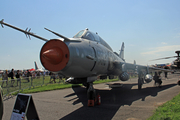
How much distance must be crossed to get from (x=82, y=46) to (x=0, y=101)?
133 inches

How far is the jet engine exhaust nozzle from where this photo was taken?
4227mm

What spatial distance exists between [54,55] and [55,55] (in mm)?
31

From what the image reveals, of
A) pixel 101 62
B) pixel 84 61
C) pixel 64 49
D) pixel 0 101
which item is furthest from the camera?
pixel 101 62

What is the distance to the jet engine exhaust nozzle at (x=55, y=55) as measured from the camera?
13.9 feet

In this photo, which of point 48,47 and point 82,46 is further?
point 82,46

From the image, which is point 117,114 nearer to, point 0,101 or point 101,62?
point 101,62

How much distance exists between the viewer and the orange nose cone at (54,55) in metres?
4.13

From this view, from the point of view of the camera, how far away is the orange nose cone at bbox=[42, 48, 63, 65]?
13.5ft

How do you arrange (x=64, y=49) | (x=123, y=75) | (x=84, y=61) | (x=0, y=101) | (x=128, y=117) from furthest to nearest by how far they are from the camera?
1. (x=123, y=75)
2. (x=84, y=61)
3. (x=128, y=117)
4. (x=64, y=49)
5. (x=0, y=101)

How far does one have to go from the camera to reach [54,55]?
417cm

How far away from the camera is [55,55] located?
4.19m

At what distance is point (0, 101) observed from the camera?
2.52 metres

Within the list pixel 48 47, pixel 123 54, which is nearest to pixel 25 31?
pixel 48 47

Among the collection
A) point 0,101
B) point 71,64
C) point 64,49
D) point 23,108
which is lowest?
point 23,108
